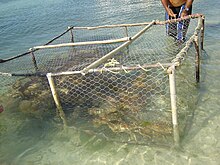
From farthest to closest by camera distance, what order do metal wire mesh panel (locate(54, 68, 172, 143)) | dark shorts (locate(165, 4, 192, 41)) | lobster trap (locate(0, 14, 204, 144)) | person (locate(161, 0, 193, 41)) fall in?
dark shorts (locate(165, 4, 192, 41)) < person (locate(161, 0, 193, 41)) < metal wire mesh panel (locate(54, 68, 172, 143)) < lobster trap (locate(0, 14, 204, 144))

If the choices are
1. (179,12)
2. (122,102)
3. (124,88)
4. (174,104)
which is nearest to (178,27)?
(179,12)

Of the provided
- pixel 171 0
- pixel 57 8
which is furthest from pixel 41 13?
pixel 171 0

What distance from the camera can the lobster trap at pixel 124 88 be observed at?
4840mm

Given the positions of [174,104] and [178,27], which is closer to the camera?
[174,104]

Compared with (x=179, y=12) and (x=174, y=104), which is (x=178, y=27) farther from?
(x=174, y=104)

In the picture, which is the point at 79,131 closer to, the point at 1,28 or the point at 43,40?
the point at 43,40

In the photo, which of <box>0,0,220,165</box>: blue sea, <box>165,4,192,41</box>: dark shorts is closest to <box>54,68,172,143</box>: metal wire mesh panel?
<box>0,0,220,165</box>: blue sea

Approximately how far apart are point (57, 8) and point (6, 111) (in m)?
15.7

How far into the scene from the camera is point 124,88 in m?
6.62

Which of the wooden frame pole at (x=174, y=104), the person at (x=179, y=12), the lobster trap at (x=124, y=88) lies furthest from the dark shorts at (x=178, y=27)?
the wooden frame pole at (x=174, y=104)

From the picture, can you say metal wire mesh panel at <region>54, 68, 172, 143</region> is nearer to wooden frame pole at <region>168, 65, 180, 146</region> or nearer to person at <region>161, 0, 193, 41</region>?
wooden frame pole at <region>168, 65, 180, 146</region>

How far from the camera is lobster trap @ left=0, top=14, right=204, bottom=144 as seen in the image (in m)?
4.84

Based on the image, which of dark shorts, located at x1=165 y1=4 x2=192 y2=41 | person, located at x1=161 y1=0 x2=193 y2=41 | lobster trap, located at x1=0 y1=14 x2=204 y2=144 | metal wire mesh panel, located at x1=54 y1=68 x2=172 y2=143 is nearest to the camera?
lobster trap, located at x1=0 y1=14 x2=204 y2=144

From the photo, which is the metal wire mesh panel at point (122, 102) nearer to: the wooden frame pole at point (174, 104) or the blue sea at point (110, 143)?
the wooden frame pole at point (174, 104)
